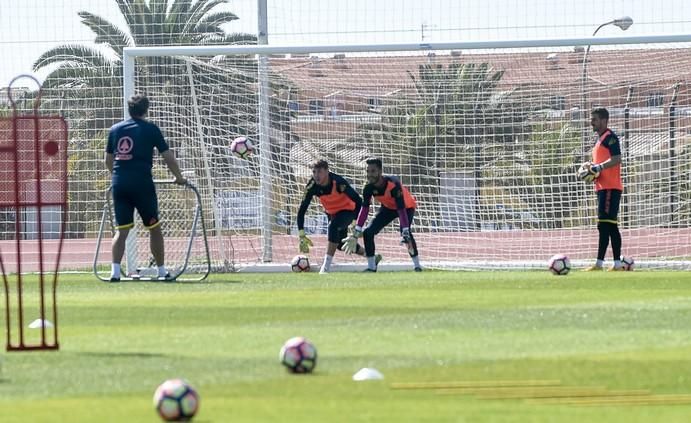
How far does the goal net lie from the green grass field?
25.6 ft

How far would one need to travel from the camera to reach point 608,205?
65.8ft

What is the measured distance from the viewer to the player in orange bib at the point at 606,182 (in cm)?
2003

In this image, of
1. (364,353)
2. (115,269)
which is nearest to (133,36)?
(115,269)

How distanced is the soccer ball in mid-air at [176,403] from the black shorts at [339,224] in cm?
1498

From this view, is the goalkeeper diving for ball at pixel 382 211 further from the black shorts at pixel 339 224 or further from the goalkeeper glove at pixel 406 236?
the black shorts at pixel 339 224

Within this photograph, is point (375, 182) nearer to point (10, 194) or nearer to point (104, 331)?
point (10, 194)

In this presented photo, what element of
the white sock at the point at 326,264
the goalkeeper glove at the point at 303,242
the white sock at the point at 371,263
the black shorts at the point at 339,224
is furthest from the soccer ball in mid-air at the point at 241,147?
the white sock at the point at 371,263

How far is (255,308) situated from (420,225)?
1133cm

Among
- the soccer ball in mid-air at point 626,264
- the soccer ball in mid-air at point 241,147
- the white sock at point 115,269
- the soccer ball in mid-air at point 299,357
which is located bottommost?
the soccer ball in mid-air at point 299,357

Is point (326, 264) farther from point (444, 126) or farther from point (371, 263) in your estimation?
point (444, 126)

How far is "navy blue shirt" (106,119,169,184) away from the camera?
59.2ft

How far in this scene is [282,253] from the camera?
24938mm

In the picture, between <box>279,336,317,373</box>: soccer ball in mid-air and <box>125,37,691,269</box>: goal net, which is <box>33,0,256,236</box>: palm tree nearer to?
<box>125,37,691,269</box>: goal net

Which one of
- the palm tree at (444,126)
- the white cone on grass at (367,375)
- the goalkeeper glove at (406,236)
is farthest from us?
the palm tree at (444,126)
